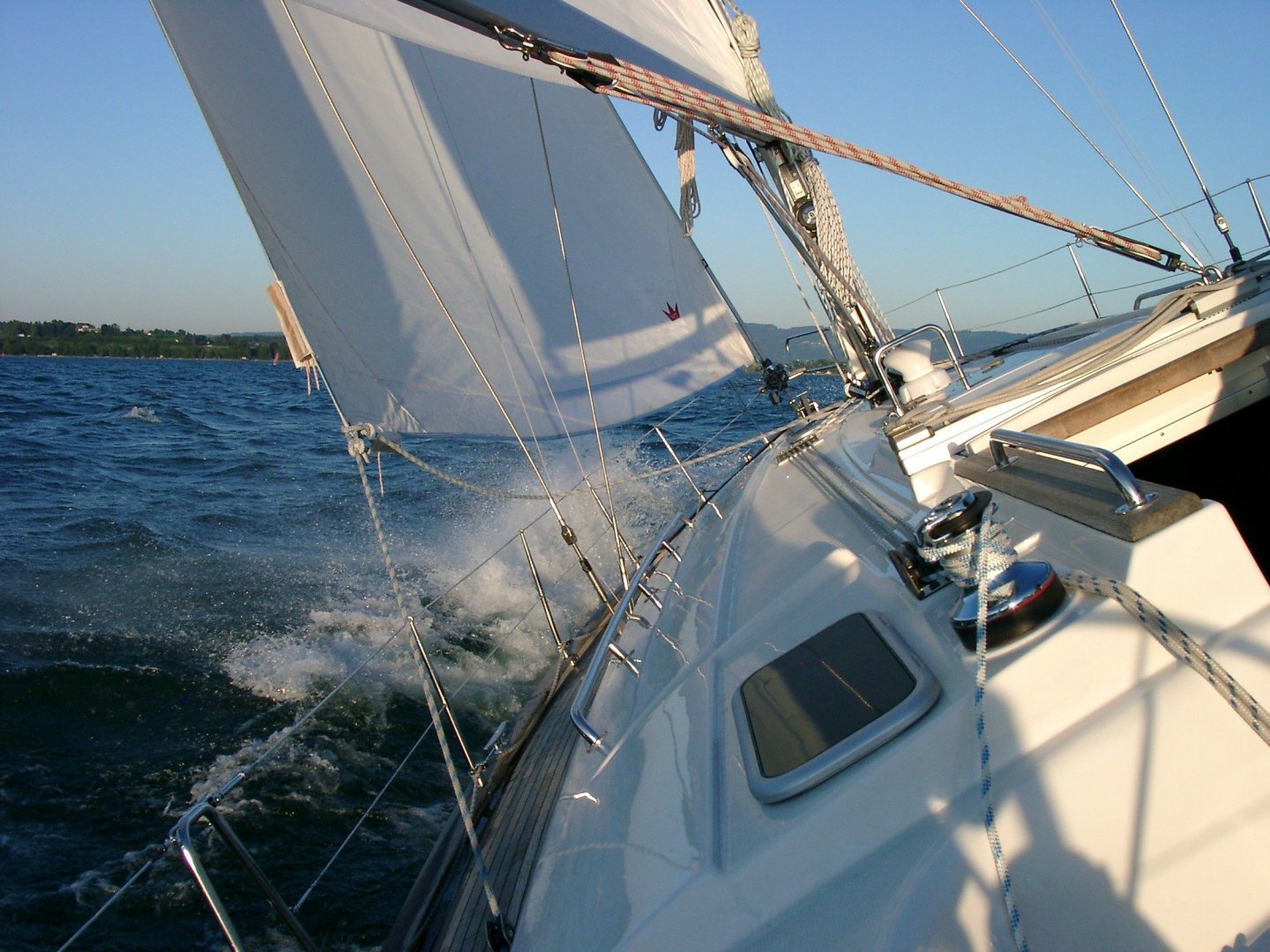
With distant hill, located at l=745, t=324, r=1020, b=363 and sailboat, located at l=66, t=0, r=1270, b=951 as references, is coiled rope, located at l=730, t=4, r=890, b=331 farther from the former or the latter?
distant hill, located at l=745, t=324, r=1020, b=363

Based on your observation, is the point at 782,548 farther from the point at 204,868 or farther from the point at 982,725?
the point at 204,868

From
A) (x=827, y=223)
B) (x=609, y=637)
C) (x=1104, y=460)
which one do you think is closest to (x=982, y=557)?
(x=1104, y=460)

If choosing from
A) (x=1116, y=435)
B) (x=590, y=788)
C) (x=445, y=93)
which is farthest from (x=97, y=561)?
(x=1116, y=435)

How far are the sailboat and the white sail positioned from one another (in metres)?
0.02

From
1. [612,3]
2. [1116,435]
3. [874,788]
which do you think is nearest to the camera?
[874,788]

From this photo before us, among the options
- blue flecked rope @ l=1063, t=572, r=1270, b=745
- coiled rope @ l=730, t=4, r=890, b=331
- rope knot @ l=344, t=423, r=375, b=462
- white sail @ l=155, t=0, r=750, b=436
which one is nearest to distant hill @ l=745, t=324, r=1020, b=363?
white sail @ l=155, t=0, r=750, b=436

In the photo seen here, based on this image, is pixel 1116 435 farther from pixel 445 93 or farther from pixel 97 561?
pixel 97 561

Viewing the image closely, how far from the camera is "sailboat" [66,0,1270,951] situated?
124cm

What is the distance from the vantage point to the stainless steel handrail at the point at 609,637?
7.68 feet

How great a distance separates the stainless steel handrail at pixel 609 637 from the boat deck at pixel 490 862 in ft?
0.80

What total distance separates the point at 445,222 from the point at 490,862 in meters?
3.36

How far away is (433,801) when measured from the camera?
156 inches

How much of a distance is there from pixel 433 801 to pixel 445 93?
388cm

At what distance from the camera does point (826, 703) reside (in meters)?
1.65
